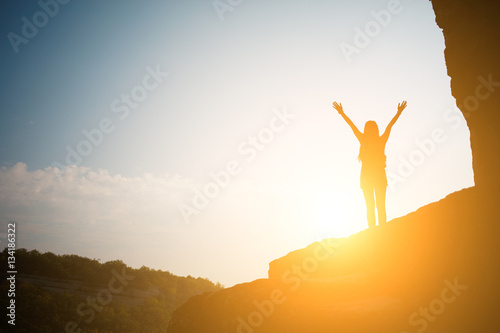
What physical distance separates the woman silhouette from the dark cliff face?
53.6 inches

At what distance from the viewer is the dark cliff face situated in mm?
4742

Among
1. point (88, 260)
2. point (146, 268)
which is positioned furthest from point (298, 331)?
point (146, 268)

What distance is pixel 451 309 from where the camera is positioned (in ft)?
12.6

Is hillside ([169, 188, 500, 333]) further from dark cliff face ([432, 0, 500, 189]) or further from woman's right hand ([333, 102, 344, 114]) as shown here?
woman's right hand ([333, 102, 344, 114])

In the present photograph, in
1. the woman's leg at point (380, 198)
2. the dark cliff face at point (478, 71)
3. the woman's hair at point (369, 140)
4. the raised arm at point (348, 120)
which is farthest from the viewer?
the raised arm at point (348, 120)

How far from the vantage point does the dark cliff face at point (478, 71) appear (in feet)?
15.6

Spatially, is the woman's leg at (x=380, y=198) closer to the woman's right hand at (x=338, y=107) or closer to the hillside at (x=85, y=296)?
the woman's right hand at (x=338, y=107)

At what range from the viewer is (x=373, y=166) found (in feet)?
22.0

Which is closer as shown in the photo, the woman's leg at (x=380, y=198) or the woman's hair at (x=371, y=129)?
the woman's leg at (x=380, y=198)

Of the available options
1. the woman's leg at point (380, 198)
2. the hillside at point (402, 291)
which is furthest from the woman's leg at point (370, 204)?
the hillside at point (402, 291)

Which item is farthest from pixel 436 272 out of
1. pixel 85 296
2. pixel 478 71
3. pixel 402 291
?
pixel 85 296

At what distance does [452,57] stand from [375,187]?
11.0ft

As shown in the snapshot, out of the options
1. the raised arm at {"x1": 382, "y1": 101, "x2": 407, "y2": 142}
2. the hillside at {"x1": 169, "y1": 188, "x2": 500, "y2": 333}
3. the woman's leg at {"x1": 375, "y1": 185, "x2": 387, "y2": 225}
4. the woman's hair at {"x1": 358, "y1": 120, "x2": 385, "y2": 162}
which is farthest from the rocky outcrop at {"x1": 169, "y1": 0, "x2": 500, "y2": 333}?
the woman's hair at {"x1": 358, "y1": 120, "x2": 385, "y2": 162}

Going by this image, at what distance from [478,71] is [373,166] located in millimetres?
2766
